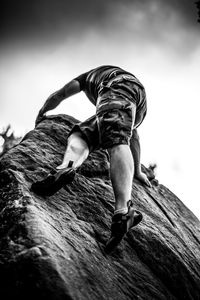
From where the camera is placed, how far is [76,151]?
2.55m

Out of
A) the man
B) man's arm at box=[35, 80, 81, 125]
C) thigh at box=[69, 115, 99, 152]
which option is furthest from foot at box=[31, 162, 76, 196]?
man's arm at box=[35, 80, 81, 125]

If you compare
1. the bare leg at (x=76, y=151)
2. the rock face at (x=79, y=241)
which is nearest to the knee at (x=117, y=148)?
the bare leg at (x=76, y=151)

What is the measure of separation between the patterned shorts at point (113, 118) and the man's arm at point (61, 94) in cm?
93

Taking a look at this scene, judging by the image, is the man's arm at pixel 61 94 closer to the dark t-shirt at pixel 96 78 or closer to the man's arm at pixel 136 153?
the dark t-shirt at pixel 96 78

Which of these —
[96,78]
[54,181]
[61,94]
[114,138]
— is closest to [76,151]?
[114,138]

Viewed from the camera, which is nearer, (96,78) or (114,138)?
(114,138)

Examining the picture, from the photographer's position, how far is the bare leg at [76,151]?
7.97 ft

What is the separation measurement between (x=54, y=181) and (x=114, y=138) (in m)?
0.65

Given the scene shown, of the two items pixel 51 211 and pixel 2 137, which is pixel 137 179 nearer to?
pixel 51 211

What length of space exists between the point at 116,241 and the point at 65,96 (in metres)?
2.29

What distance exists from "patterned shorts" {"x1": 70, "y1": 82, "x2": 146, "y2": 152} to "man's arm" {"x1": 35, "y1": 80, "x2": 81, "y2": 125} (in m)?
0.93

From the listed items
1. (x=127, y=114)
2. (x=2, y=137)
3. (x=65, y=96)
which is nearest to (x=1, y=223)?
(x=127, y=114)

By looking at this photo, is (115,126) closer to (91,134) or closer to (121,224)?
(91,134)

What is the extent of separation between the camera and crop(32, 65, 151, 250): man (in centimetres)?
211
